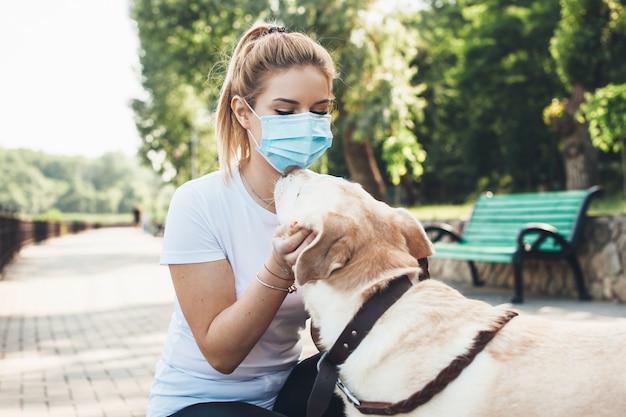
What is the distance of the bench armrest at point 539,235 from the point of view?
826 cm

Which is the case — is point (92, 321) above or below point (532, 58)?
below

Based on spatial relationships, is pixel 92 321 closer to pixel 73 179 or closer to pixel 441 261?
pixel 441 261

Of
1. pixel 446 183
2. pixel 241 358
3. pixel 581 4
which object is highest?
pixel 581 4

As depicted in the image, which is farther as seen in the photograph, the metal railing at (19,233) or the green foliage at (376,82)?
the metal railing at (19,233)

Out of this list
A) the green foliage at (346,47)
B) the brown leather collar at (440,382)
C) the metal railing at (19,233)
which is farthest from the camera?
the metal railing at (19,233)

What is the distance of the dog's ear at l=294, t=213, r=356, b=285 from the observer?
2.35 m

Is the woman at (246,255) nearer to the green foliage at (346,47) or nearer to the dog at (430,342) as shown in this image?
the dog at (430,342)

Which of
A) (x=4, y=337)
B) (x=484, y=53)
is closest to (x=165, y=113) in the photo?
(x=484, y=53)

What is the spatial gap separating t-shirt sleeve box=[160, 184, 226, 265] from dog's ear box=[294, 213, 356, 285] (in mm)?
651

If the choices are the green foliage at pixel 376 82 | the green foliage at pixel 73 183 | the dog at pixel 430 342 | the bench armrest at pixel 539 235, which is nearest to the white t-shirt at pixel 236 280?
the dog at pixel 430 342

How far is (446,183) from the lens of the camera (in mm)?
45688

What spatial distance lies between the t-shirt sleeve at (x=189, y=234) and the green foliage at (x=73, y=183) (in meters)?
53.9

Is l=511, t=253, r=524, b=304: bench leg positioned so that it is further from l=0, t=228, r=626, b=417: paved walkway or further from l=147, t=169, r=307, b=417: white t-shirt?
l=147, t=169, r=307, b=417: white t-shirt

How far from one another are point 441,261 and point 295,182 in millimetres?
9188
